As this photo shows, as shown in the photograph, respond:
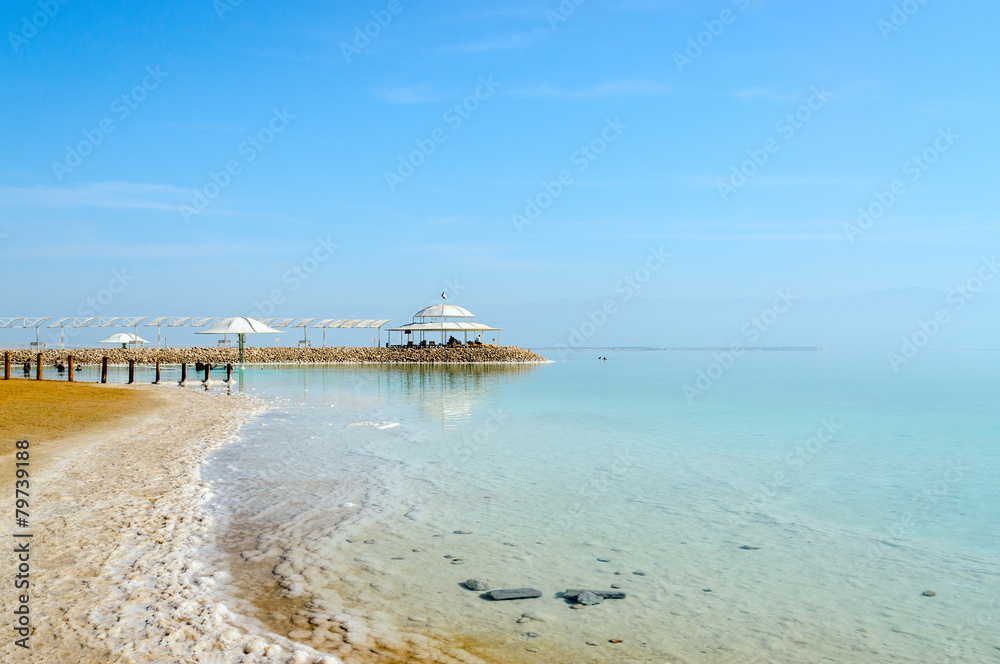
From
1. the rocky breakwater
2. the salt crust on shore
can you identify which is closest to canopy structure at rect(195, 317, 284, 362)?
the rocky breakwater

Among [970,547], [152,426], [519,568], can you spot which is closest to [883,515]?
[970,547]

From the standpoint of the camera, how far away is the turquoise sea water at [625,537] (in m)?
5.02

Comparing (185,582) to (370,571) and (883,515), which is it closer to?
(370,571)

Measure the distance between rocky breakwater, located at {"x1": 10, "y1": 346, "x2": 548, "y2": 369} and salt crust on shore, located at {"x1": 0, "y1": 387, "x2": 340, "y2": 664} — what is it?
1724 inches

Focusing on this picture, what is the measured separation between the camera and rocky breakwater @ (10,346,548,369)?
170 ft

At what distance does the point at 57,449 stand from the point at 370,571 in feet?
25.7

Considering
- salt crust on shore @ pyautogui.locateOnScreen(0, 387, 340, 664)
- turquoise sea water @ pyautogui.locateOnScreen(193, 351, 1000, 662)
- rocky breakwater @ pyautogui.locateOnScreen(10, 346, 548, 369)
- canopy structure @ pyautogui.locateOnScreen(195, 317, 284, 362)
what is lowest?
turquoise sea water @ pyautogui.locateOnScreen(193, 351, 1000, 662)

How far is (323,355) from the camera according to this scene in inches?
2173

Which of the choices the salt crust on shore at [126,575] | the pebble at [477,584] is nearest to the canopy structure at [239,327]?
the salt crust on shore at [126,575]

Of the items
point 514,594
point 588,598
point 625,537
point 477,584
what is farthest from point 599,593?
point 625,537

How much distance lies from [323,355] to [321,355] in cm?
16

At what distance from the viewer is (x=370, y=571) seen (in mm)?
6246

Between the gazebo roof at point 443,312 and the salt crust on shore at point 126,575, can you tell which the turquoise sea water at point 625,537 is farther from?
the gazebo roof at point 443,312

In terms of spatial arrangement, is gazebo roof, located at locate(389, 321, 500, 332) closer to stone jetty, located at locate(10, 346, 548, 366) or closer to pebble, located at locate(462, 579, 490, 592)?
stone jetty, located at locate(10, 346, 548, 366)
